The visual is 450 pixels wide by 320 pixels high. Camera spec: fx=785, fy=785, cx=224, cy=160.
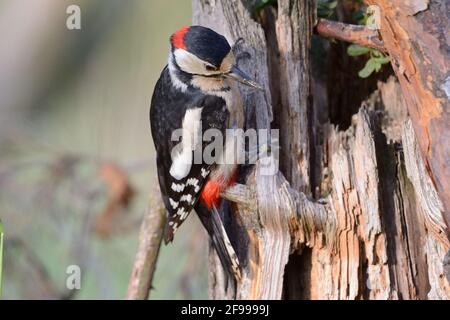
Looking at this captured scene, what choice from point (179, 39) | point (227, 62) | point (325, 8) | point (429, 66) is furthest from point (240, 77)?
point (429, 66)

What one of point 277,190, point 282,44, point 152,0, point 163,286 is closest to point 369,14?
point 282,44

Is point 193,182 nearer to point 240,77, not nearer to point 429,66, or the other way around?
point 240,77

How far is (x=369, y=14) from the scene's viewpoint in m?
3.20

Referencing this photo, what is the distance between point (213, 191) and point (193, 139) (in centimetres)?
23

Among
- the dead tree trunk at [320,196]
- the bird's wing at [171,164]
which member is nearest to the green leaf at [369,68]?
the dead tree trunk at [320,196]

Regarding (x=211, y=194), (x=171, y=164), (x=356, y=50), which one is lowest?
(x=211, y=194)

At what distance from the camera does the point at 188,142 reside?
3.16 metres

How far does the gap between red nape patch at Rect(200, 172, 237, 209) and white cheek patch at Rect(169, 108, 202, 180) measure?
11 cm

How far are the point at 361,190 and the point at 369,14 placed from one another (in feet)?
2.51

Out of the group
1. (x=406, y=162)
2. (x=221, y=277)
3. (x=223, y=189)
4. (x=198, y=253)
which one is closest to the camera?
(x=406, y=162)

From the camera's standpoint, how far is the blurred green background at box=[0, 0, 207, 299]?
148 inches

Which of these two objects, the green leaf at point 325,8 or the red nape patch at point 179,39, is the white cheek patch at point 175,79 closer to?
the red nape patch at point 179,39

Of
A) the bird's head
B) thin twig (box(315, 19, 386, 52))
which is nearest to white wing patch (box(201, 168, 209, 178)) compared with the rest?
the bird's head
